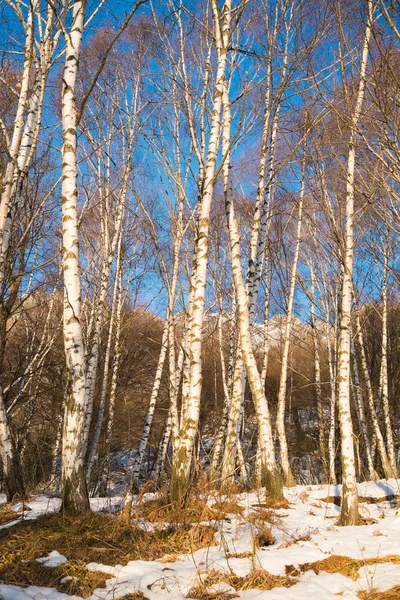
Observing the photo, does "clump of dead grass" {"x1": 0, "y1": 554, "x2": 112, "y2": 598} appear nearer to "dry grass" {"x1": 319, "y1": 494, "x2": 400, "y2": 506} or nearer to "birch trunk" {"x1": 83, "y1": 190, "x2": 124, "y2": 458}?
"dry grass" {"x1": 319, "y1": 494, "x2": 400, "y2": 506}

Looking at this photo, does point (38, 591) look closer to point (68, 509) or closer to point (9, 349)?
point (68, 509)

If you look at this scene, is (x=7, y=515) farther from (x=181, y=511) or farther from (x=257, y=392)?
(x=257, y=392)

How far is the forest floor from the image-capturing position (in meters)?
2.43

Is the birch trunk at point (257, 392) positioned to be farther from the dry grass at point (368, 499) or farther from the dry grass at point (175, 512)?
the dry grass at point (175, 512)

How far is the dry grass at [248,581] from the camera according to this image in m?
2.49

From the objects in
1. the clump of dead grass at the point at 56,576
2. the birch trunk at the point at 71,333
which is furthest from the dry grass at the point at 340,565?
the birch trunk at the point at 71,333

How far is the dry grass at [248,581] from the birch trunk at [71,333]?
5.57 ft

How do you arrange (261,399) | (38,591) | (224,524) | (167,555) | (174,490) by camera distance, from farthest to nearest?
(261,399) < (174,490) < (224,524) < (167,555) < (38,591)

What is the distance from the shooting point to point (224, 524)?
4.03 metres

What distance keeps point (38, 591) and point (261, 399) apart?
378cm

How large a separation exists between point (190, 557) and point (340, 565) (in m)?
1.15

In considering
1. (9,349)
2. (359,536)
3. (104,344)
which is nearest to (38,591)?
(359,536)

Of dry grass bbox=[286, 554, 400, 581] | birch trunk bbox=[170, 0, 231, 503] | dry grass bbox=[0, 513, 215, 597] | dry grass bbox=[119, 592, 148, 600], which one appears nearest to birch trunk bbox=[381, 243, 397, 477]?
birch trunk bbox=[170, 0, 231, 503]

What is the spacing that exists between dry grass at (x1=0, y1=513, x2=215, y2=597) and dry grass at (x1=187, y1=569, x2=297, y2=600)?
0.52 metres
